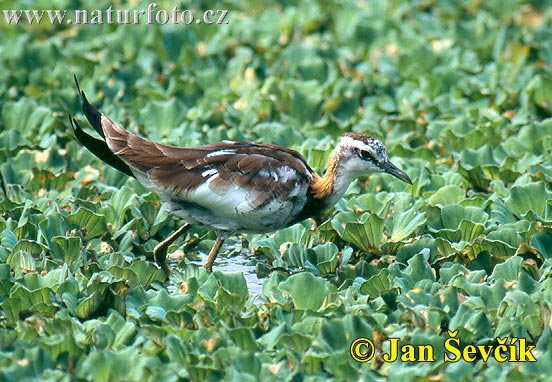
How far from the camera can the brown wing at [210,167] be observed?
7.13 meters

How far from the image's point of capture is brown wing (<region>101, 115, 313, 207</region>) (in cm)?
713

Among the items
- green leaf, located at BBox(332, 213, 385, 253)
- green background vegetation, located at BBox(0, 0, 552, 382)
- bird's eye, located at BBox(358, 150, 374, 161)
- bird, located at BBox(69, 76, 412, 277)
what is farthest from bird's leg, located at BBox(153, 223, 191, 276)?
bird's eye, located at BBox(358, 150, 374, 161)

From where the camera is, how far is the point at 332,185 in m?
7.38

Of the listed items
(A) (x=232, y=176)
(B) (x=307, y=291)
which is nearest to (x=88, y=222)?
(A) (x=232, y=176)

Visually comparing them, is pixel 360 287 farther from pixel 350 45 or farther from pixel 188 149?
pixel 350 45

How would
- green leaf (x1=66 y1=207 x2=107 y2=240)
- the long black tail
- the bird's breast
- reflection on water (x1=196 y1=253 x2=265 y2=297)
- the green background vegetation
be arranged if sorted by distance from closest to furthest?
the green background vegetation, the bird's breast, the long black tail, reflection on water (x1=196 y1=253 x2=265 y2=297), green leaf (x1=66 y1=207 x2=107 y2=240)

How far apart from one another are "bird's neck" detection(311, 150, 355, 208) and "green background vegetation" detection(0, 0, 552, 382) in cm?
25

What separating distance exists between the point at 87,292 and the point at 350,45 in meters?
6.00

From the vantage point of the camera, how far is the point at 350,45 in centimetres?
1169

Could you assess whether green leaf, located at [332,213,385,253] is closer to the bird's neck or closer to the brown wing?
the bird's neck

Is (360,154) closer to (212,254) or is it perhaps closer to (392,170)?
(392,170)

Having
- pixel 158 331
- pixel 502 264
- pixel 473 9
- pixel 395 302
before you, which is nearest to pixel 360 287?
pixel 395 302

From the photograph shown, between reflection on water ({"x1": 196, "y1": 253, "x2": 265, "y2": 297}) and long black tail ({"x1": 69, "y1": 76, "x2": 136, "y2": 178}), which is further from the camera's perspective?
reflection on water ({"x1": 196, "y1": 253, "x2": 265, "y2": 297})

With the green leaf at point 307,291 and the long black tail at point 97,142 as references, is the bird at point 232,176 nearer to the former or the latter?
the long black tail at point 97,142
